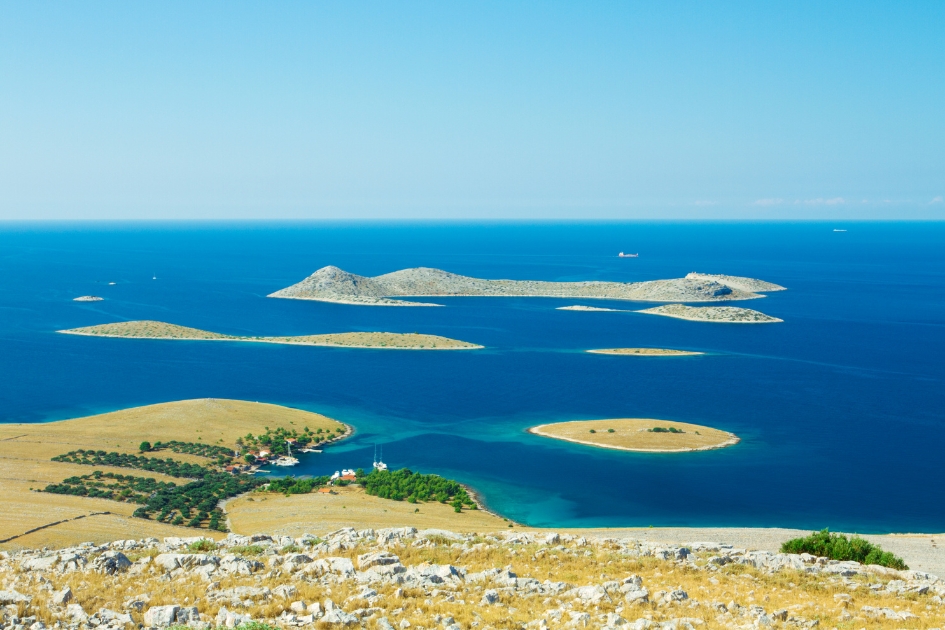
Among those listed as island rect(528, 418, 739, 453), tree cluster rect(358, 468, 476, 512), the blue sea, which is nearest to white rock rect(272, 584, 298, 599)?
tree cluster rect(358, 468, 476, 512)

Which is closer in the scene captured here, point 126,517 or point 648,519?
point 126,517

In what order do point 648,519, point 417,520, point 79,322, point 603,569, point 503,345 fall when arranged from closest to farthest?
point 603,569
point 417,520
point 648,519
point 503,345
point 79,322

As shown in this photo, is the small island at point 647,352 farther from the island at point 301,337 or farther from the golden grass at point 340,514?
the golden grass at point 340,514

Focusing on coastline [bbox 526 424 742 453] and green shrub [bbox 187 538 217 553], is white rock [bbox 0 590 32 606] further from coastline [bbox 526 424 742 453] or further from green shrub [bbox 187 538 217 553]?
coastline [bbox 526 424 742 453]

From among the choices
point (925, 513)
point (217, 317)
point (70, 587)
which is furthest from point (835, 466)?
point (217, 317)

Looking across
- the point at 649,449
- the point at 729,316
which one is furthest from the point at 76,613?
the point at 729,316

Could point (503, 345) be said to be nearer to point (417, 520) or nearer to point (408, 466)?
point (408, 466)

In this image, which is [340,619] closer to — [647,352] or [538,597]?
[538,597]
